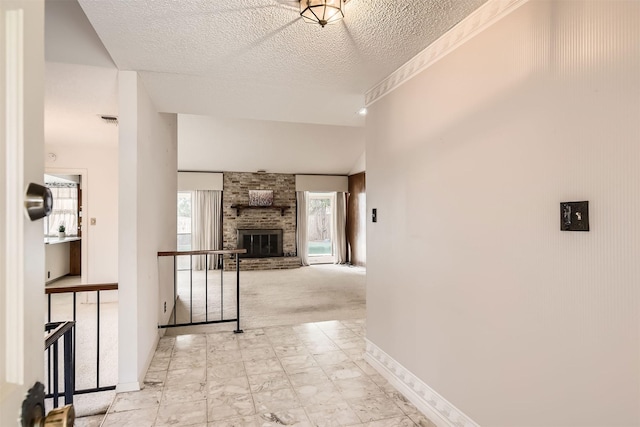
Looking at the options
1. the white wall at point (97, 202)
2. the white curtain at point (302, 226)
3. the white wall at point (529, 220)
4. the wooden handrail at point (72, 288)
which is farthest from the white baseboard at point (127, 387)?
the white curtain at point (302, 226)

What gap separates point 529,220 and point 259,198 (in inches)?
305

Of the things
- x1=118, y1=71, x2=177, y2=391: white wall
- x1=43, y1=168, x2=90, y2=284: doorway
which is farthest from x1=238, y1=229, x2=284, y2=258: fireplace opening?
x1=118, y1=71, x2=177, y2=391: white wall

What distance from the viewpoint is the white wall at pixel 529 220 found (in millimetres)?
1178

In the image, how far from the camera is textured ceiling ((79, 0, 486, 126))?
173 centimetres

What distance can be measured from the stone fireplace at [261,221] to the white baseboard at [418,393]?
601 centimetres

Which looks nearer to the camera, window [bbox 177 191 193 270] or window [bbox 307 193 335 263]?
window [bbox 177 191 193 270]

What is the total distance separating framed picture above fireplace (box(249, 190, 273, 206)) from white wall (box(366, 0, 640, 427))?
672 centimetres

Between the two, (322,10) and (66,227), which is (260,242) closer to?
(66,227)

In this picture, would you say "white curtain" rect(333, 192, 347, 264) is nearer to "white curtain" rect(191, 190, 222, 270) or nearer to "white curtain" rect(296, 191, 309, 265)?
"white curtain" rect(296, 191, 309, 265)

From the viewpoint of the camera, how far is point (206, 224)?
859 centimetres

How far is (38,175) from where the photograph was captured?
590 mm

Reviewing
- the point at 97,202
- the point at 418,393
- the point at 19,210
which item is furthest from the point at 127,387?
the point at 97,202

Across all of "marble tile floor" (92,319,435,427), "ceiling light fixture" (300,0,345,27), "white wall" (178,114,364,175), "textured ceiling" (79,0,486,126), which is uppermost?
"white wall" (178,114,364,175)

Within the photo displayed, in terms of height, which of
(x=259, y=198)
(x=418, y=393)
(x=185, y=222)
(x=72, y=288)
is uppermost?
(x=259, y=198)
